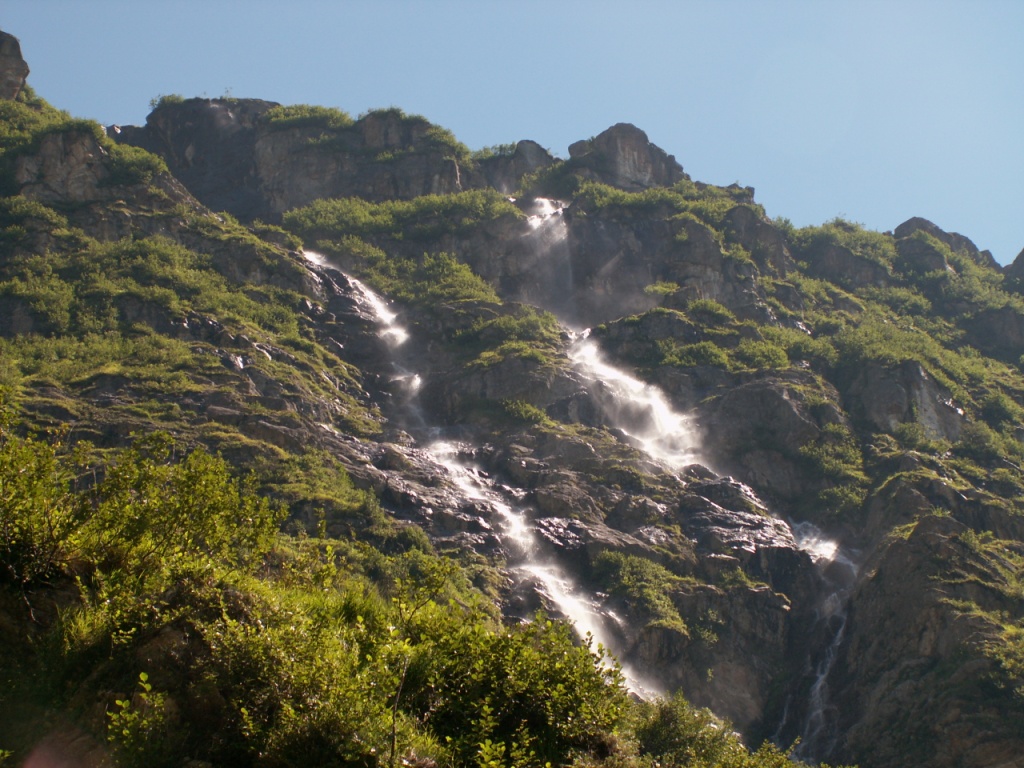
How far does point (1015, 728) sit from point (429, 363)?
3891cm

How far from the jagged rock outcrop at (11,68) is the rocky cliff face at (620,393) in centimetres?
47

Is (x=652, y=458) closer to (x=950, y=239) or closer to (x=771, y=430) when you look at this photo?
(x=771, y=430)

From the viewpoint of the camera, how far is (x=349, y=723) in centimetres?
1155

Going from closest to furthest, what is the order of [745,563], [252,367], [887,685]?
[887,685] < [745,563] < [252,367]

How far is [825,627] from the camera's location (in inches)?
1822

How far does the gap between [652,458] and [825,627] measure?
44.6 feet

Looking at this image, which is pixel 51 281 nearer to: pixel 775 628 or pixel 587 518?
pixel 587 518

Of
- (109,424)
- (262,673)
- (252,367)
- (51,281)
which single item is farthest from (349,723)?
(51,281)

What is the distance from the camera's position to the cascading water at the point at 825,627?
41003mm

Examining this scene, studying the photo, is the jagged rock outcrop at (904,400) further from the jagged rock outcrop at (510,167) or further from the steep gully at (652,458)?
the jagged rock outcrop at (510,167)

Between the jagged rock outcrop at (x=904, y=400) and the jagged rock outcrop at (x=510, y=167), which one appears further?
the jagged rock outcrop at (x=510, y=167)

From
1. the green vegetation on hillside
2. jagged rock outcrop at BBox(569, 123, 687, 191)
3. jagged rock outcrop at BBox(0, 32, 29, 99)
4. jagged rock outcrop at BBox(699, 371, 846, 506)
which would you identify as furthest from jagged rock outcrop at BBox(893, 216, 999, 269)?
the green vegetation on hillside

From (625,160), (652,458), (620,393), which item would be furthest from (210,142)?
(652,458)

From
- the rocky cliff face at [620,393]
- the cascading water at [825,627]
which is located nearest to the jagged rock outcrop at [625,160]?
the rocky cliff face at [620,393]
